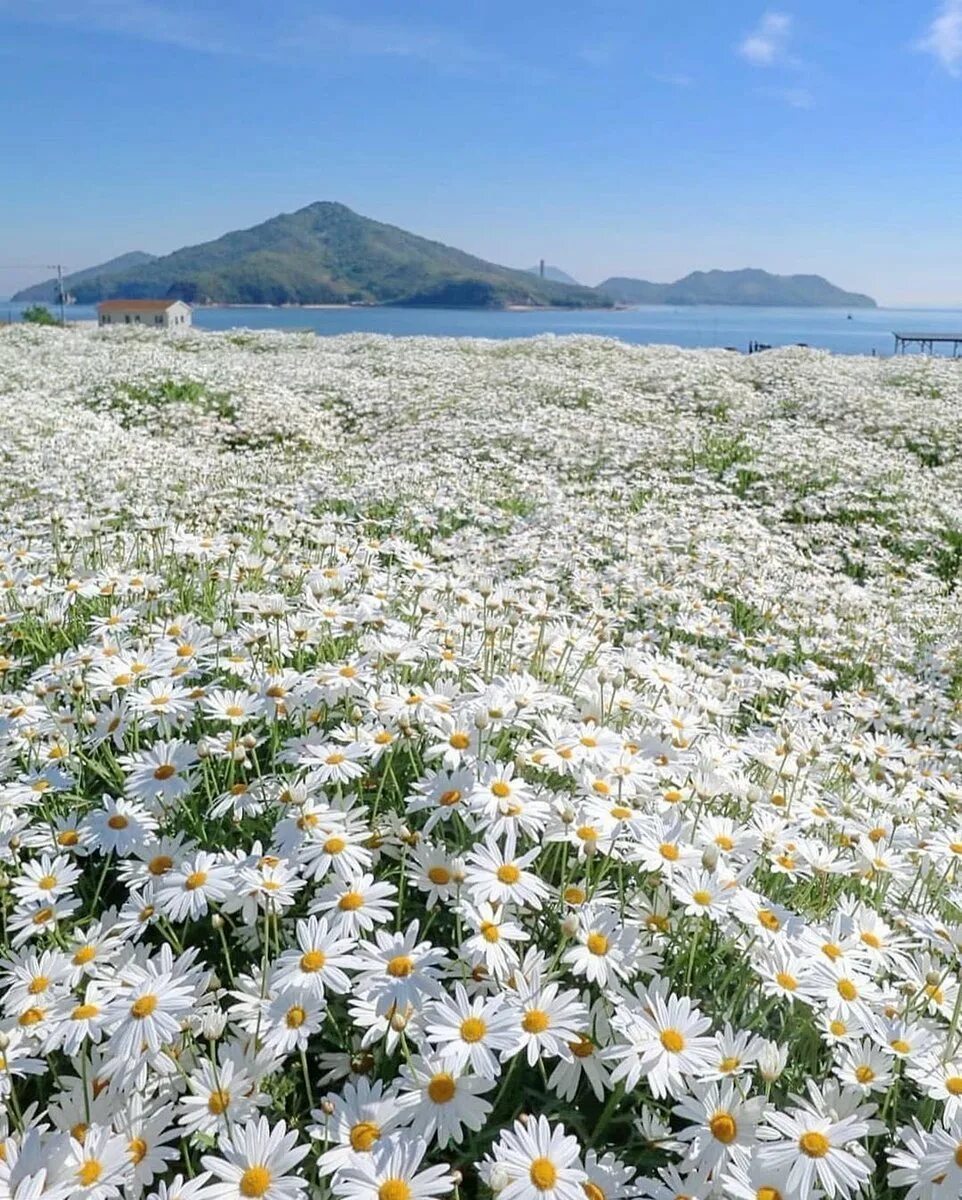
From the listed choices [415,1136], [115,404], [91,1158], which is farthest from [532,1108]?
[115,404]

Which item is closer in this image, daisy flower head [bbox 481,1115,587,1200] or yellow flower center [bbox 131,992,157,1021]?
daisy flower head [bbox 481,1115,587,1200]

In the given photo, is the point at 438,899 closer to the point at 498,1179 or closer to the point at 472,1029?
the point at 472,1029

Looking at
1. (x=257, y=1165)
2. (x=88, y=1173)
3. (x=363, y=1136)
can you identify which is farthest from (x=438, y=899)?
(x=88, y=1173)

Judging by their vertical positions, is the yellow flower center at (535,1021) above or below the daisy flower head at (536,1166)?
above

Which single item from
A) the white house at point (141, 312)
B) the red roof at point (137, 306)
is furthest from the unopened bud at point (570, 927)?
the red roof at point (137, 306)

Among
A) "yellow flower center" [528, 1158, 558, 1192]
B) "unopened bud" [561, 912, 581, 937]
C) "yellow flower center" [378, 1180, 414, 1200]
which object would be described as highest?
"unopened bud" [561, 912, 581, 937]

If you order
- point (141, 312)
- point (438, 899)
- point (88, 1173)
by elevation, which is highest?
point (141, 312)

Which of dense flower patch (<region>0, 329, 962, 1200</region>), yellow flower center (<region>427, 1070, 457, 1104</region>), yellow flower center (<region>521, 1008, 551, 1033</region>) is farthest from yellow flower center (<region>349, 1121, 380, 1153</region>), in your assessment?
yellow flower center (<region>521, 1008, 551, 1033</region>)

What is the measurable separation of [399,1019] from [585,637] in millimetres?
2623

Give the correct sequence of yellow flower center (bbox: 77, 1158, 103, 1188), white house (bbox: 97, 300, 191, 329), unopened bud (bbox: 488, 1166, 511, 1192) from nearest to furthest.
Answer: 1. unopened bud (bbox: 488, 1166, 511, 1192)
2. yellow flower center (bbox: 77, 1158, 103, 1188)
3. white house (bbox: 97, 300, 191, 329)

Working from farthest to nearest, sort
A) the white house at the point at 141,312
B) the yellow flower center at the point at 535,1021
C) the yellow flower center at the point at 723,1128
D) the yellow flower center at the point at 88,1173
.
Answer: the white house at the point at 141,312
the yellow flower center at the point at 535,1021
the yellow flower center at the point at 723,1128
the yellow flower center at the point at 88,1173

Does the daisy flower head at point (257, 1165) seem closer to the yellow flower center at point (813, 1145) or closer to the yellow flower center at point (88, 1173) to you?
the yellow flower center at point (88, 1173)

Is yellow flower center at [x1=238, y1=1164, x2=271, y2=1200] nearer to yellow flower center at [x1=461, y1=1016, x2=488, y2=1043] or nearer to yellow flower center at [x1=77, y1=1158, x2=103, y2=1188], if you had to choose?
yellow flower center at [x1=77, y1=1158, x2=103, y2=1188]

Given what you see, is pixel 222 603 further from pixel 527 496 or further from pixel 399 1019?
pixel 527 496
